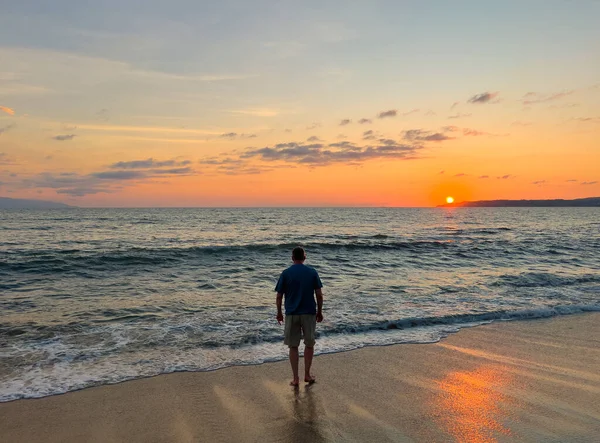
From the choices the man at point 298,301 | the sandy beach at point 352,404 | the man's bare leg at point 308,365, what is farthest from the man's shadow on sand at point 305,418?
the man at point 298,301

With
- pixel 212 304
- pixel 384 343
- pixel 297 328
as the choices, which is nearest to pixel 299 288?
pixel 297 328

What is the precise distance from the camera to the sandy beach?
4.64 m

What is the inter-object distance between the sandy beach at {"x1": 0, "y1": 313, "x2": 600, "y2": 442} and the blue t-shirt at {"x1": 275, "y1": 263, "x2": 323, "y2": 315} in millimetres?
1126

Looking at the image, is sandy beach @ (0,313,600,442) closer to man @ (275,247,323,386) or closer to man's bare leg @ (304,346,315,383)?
man's bare leg @ (304,346,315,383)

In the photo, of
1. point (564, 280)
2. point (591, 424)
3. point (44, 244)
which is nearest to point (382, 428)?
point (591, 424)

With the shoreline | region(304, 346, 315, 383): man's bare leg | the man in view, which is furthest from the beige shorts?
the shoreline

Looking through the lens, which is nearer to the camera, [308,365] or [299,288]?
[299,288]

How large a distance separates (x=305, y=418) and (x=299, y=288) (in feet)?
5.96

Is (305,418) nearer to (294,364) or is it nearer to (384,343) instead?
(294,364)

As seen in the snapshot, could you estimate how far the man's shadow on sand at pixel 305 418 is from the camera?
14.8ft

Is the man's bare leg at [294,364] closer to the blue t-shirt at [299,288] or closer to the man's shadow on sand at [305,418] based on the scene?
the man's shadow on sand at [305,418]

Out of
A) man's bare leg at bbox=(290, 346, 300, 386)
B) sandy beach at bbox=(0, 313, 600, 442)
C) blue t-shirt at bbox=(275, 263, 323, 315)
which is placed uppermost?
blue t-shirt at bbox=(275, 263, 323, 315)

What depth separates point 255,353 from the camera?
7762 millimetres

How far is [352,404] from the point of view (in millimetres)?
5410
